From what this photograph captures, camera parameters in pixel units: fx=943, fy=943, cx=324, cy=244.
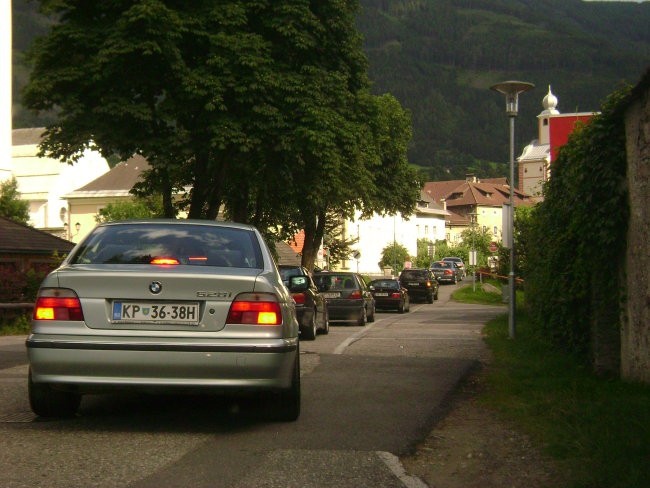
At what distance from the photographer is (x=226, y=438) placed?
6.99 meters

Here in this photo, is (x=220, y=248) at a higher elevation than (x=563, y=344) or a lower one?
higher

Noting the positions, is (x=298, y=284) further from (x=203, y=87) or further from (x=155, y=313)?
(x=203, y=87)

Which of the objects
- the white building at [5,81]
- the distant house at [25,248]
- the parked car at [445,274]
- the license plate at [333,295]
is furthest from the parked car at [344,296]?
the parked car at [445,274]

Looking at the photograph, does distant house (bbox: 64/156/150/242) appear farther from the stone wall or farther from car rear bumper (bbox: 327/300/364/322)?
the stone wall

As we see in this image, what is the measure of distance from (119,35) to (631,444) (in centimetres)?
1922

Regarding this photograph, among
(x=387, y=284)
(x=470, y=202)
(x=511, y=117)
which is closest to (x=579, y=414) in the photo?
(x=511, y=117)

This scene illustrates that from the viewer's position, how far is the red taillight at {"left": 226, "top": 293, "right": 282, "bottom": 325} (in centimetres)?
688

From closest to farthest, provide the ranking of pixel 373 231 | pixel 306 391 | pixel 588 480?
pixel 588 480 → pixel 306 391 → pixel 373 231

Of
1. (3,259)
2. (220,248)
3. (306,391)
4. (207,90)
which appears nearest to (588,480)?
(220,248)

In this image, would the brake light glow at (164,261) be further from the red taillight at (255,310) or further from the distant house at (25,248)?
the distant house at (25,248)

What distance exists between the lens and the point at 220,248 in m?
7.66

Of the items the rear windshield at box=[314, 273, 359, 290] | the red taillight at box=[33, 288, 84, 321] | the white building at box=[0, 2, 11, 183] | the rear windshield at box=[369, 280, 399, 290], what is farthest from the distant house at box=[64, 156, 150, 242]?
the red taillight at box=[33, 288, 84, 321]

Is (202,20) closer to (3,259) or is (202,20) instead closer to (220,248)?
(3,259)

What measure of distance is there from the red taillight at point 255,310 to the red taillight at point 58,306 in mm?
1099
